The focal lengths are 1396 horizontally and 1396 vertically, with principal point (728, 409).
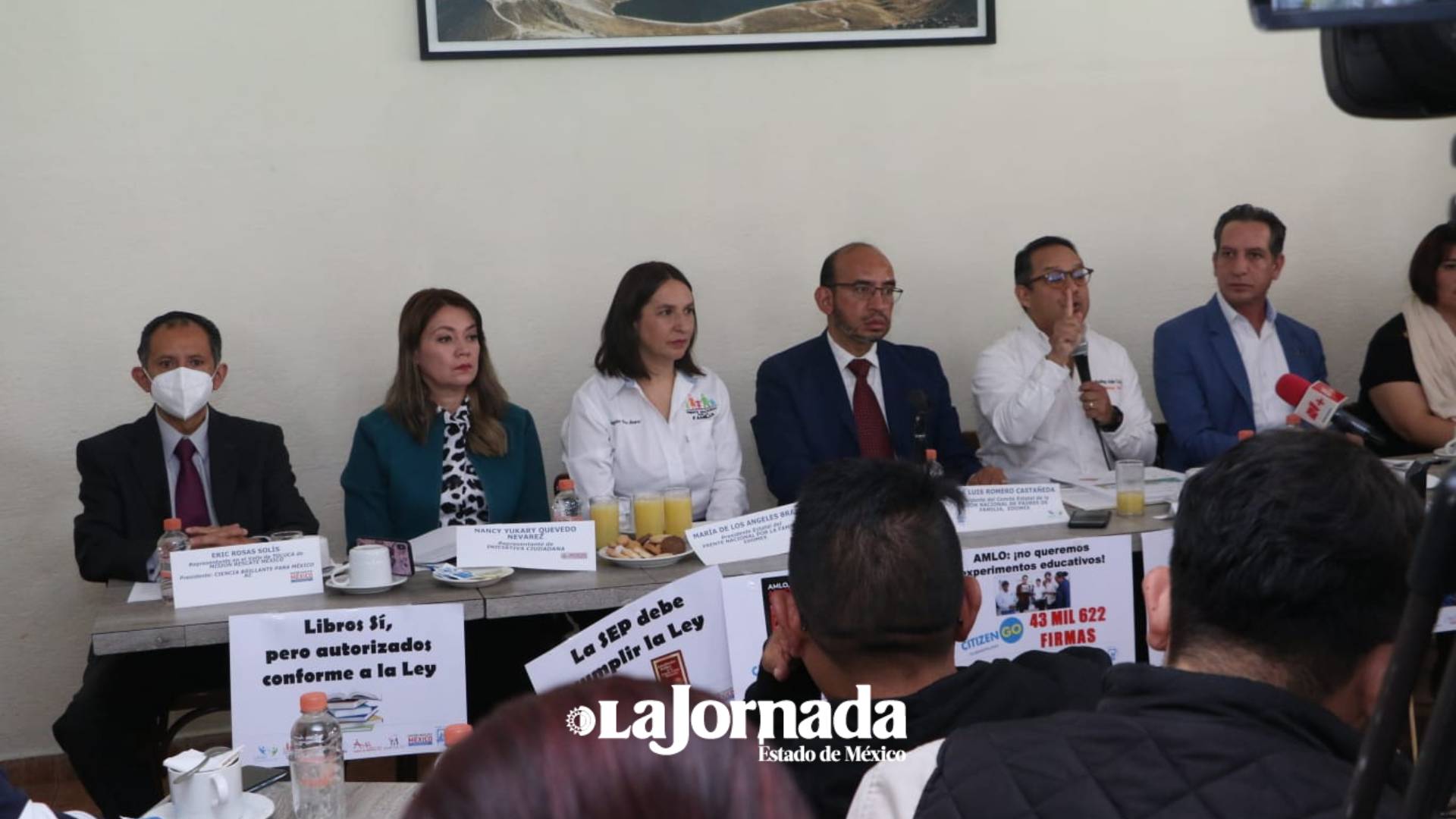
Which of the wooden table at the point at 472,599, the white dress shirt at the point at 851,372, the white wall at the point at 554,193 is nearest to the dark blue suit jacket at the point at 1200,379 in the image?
the white wall at the point at 554,193

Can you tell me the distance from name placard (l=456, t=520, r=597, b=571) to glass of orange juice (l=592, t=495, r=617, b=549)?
9.0 inches

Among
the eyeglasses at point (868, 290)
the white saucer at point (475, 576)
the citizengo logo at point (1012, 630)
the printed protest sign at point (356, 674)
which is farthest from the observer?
the eyeglasses at point (868, 290)

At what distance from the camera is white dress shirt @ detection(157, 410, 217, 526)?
3.43 metres

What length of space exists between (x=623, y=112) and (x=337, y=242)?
3.08 ft

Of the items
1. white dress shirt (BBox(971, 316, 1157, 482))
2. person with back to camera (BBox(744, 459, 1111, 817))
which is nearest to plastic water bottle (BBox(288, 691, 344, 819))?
person with back to camera (BBox(744, 459, 1111, 817))

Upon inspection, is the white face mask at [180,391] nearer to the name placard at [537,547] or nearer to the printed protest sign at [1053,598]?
the name placard at [537,547]

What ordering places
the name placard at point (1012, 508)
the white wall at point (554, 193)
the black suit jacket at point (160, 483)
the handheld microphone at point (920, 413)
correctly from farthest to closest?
the white wall at point (554, 193) < the handheld microphone at point (920, 413) < the black suit jacket at point (160, 483) < the name placard at point (1012, 508)

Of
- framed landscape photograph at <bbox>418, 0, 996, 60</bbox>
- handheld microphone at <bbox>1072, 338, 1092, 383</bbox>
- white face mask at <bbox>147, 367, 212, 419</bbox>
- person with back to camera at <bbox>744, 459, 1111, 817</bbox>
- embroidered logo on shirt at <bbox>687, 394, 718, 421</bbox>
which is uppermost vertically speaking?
framed landscape photograph at <bbox>418, 0, 996, 60</bbox>

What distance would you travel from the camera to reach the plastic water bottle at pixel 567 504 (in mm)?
3256

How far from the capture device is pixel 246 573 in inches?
110

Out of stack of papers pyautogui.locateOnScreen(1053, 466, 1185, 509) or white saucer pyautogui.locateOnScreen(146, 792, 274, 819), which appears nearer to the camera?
white saucer pyautogui.locateOnScreen(146, 792, 274, 819)

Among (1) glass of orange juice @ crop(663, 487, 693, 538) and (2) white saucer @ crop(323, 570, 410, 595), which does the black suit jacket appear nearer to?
(2) white saucer @ crop(323, 570, 410, 595)

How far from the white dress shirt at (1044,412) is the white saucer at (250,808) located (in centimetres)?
262

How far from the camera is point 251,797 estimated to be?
186 centimetres
